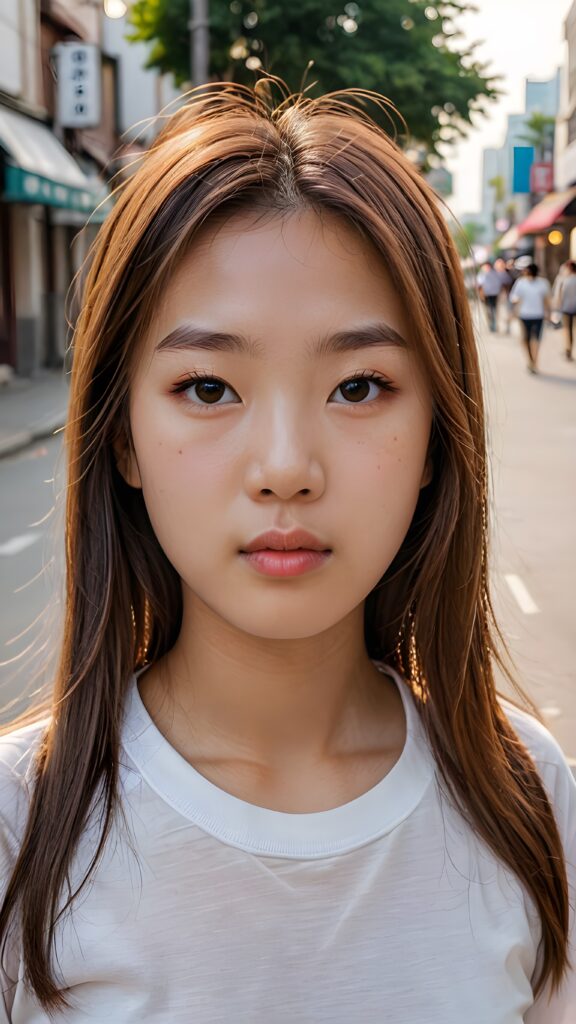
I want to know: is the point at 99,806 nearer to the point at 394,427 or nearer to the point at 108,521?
the point at 108,521

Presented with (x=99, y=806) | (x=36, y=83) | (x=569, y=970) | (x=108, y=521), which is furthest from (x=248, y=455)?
(x=36, y=83)

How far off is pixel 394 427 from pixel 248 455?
17 cm

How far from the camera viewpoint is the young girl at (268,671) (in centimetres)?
125

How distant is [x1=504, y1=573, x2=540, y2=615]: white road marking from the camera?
239 inches

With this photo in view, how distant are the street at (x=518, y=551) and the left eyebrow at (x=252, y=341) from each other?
43 cm

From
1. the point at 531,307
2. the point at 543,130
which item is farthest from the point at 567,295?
the point at 543,130

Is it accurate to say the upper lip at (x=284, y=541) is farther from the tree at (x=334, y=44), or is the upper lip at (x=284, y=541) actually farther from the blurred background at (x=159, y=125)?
the tree at (x=334, y=44)

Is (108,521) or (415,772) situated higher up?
(108,521)

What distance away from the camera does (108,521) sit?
1452mm

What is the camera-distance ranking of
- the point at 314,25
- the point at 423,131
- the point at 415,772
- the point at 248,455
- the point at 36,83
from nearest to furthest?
the point at 248,455, the point at 415,772, the point at 36,83, the point at 314,25, the point at 423,131

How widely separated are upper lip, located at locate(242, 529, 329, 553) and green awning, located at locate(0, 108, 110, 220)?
1577cm

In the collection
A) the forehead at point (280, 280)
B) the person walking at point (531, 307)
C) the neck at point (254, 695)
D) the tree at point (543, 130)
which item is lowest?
the person walking at point (531, 307)

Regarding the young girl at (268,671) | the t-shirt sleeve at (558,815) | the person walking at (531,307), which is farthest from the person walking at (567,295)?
the young girl at (268,671)

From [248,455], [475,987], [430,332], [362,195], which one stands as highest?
[362,195]
